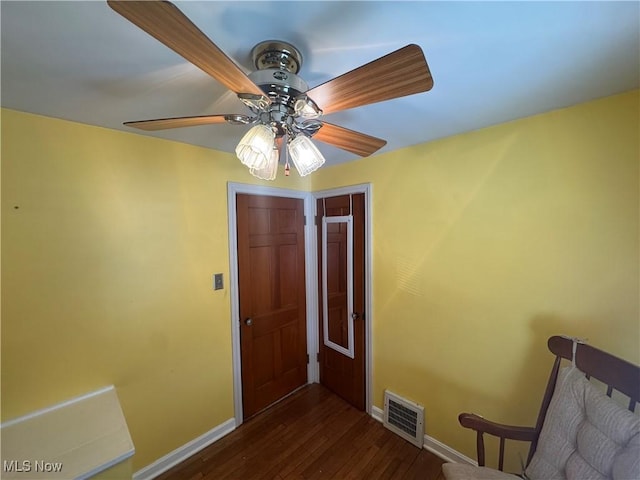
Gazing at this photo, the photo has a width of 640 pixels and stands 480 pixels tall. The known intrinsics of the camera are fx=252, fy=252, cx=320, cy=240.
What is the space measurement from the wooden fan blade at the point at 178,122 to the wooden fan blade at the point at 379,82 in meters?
0.38

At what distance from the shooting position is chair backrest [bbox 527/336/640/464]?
0.97 m

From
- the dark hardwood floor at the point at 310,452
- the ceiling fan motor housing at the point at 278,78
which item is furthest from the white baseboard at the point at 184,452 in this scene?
the ceiling fan motor housing at the point at 278,78

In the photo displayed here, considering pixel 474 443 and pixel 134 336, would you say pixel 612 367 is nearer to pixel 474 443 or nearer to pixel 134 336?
pixel 474 443

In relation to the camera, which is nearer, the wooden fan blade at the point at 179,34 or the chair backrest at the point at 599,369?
the wooden fan blade at the point at 179,34

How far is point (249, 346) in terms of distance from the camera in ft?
7.17

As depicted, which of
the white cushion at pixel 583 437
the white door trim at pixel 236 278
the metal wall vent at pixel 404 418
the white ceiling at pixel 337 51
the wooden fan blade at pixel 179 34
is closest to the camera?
the wooden fan blade at pixel 179 34

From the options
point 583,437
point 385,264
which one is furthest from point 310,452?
point 583,437

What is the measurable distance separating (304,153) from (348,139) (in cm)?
28

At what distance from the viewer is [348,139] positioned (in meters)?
1.11

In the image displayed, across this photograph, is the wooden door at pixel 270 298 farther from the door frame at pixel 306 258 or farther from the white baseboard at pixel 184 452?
the white baseboard at pixel 184 452

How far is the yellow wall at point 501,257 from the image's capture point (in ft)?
3.93

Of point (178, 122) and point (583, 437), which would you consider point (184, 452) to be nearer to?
point (178, 122)

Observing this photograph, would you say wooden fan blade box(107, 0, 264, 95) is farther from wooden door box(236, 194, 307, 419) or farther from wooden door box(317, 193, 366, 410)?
wooden door box(317, 193, 366, 410)

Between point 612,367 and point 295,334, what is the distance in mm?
2118
